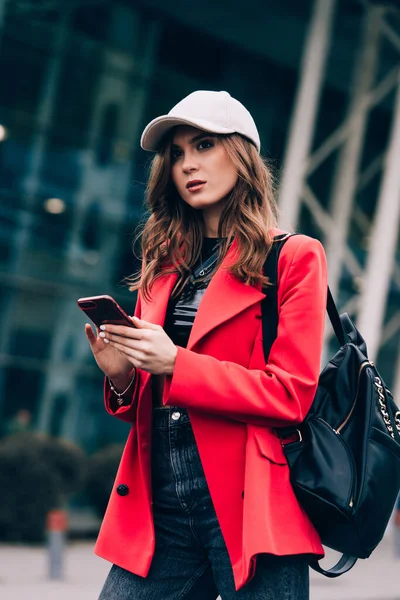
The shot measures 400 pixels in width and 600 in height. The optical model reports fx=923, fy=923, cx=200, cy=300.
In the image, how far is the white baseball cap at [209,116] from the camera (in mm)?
2488

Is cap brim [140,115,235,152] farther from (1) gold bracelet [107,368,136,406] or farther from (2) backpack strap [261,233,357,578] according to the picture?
(1) gold bracelet [107,368,136,406]

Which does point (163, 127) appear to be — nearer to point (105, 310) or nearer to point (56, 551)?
point (105, 310)

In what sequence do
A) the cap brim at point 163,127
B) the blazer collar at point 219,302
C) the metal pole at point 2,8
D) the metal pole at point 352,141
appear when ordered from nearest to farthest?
the blazer collar at point 219,302
the cap brim at point 163,127
the metal pole at point 2,8
the metal pole at point 352,141

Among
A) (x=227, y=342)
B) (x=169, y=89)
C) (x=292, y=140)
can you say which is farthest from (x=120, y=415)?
(x=169, y=89)

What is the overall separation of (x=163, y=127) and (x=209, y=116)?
0.48ft

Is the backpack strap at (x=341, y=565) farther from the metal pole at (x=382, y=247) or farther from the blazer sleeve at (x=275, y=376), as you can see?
the metal pole at (x=382, y=247)

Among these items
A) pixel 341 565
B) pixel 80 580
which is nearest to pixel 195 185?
pixel 341 565

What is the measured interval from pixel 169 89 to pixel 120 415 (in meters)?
13.8

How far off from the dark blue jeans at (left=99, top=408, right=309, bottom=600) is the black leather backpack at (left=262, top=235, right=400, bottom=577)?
141 millimetres

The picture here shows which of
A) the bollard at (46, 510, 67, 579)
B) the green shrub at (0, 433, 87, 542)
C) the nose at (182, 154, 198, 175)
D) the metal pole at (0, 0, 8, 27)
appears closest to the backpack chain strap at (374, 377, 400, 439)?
the nose at (182, 154, 198, 175)

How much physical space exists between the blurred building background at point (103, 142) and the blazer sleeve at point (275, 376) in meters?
11.2

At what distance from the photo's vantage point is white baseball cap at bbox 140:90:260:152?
8.16ft

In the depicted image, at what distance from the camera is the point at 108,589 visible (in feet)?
8.21

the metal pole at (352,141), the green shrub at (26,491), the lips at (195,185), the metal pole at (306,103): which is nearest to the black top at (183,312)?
the lips at (195,185)
